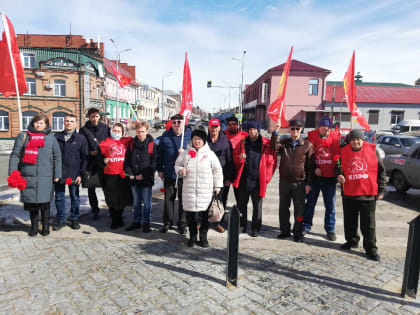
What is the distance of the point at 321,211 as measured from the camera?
269 inches

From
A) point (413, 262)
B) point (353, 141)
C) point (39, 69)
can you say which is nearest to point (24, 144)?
point (353, 141)

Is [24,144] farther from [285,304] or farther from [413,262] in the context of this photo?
[413,262]

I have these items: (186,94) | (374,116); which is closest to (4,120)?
(186,94)

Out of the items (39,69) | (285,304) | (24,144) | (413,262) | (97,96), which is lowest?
(285,304)

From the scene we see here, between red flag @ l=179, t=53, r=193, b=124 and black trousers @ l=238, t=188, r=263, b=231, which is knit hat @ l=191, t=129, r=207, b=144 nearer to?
red flag @ l=179, t=53, r=193, b=124

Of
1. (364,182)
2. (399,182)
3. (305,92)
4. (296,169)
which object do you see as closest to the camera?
(364,182)

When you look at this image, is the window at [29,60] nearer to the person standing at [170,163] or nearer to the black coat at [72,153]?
the black coat at [72,153]

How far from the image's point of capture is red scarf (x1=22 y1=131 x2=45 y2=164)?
4.62 meters

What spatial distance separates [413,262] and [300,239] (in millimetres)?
1873

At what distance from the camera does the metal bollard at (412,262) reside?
124 inches

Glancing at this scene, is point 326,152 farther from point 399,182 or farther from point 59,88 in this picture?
point 59,88

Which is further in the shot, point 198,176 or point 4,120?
point 4,120

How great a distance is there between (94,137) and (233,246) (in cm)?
366

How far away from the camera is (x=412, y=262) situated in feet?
10.6
